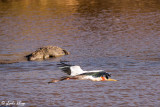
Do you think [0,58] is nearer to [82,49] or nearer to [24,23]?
[82,49]

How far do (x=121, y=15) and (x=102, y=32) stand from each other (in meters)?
9.33

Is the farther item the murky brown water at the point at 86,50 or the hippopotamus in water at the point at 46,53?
the hippopotamus in water at the point at 46,53

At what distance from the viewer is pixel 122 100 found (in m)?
16.7

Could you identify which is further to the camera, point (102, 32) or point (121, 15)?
point (121, 15)

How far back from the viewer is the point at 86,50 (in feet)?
88.6

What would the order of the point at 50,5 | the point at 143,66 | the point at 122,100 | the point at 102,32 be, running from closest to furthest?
the point at 122,100 < the point at 143,66 < the point at 102,32 < the point at 50,5

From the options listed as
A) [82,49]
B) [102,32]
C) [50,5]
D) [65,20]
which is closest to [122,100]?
[82,49]

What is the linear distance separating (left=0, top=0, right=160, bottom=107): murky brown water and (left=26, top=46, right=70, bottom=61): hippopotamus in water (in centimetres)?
67

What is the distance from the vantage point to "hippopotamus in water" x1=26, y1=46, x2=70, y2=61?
2501 cm

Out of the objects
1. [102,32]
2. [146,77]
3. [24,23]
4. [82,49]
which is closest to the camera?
[146,77]

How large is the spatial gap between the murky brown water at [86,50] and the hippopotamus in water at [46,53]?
668mm

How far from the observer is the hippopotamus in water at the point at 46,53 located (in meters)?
25.0

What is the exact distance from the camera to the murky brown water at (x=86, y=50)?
17516 millimetres

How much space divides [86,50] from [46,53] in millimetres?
2906
